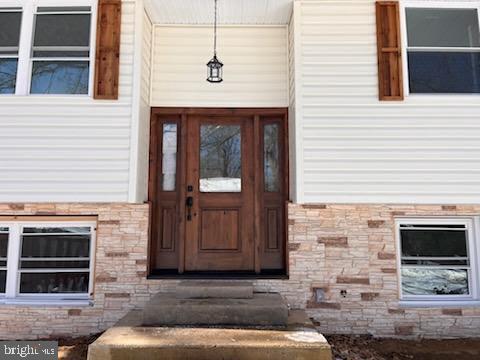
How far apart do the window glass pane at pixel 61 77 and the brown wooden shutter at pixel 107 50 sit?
222 mm

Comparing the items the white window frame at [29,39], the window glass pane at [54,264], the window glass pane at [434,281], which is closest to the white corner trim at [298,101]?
the window glass pane at [434,281]

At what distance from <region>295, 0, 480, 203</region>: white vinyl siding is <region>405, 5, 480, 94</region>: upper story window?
0.22 m

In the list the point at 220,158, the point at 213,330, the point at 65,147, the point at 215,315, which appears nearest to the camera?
the point at 213,330

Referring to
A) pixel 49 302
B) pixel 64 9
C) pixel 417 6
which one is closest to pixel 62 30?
pixel 64 9

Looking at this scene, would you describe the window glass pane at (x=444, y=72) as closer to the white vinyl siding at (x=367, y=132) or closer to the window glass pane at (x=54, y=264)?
the white vinyl siding at (x=367, y=132)

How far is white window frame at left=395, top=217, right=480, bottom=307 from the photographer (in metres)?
4.54

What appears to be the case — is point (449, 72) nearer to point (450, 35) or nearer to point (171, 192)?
point (450, 35)

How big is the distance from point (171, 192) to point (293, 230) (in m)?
1.68

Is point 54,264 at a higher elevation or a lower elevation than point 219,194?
lower

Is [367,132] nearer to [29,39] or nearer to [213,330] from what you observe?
[213,330]

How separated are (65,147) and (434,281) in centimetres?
459

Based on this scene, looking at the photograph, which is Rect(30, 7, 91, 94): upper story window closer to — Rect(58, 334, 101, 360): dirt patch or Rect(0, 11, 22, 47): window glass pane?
Rect(0, 11, 22, 47): window glass pane

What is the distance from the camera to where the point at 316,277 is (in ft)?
14.8

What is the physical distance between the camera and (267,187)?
17.0 feet
